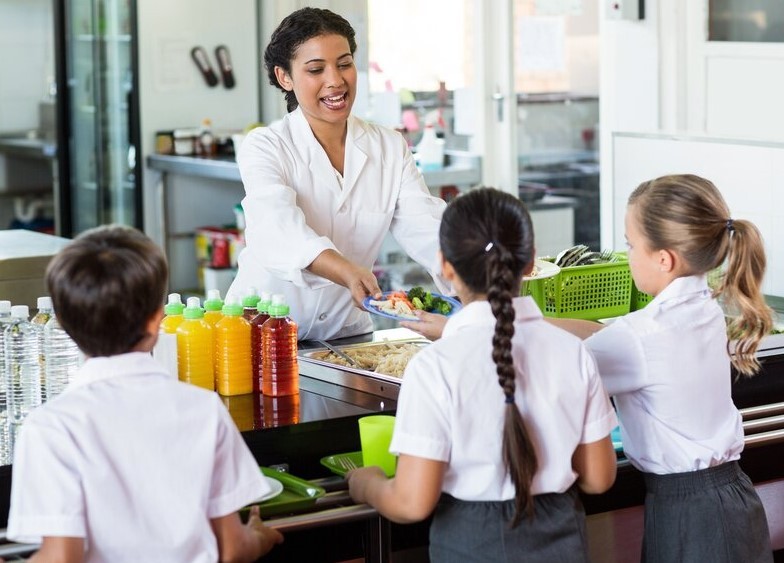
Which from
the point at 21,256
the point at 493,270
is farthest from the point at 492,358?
the point at 21,256

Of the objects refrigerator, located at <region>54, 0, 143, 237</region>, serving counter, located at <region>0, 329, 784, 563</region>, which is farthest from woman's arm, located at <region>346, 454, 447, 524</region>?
refrigerator, located at <region>54, 0, 143, 237</region>

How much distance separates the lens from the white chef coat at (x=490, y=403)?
1.76 metres

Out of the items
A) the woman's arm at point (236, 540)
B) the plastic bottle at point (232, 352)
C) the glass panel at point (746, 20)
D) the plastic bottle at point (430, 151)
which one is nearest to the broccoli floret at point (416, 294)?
the plastic bottle at point (232, 352)

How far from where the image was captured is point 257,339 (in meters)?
2.38

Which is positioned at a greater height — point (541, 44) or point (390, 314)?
point (541, 44)

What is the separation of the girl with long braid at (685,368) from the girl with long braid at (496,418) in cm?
26

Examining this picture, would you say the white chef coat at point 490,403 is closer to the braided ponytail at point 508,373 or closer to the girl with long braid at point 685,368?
the braided ponytail at point 508,373

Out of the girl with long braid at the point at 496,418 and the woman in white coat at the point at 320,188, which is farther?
the woman in white coat at the point at 320,188

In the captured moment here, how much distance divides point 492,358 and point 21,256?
2242 millimetres

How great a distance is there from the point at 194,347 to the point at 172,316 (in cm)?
11

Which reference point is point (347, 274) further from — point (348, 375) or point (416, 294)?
point (348, 375)

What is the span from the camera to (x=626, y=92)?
496 cm

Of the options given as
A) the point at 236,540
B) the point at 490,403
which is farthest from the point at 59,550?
→ the point at 490,403

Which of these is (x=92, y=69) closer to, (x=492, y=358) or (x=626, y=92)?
(x=626, y=92)
